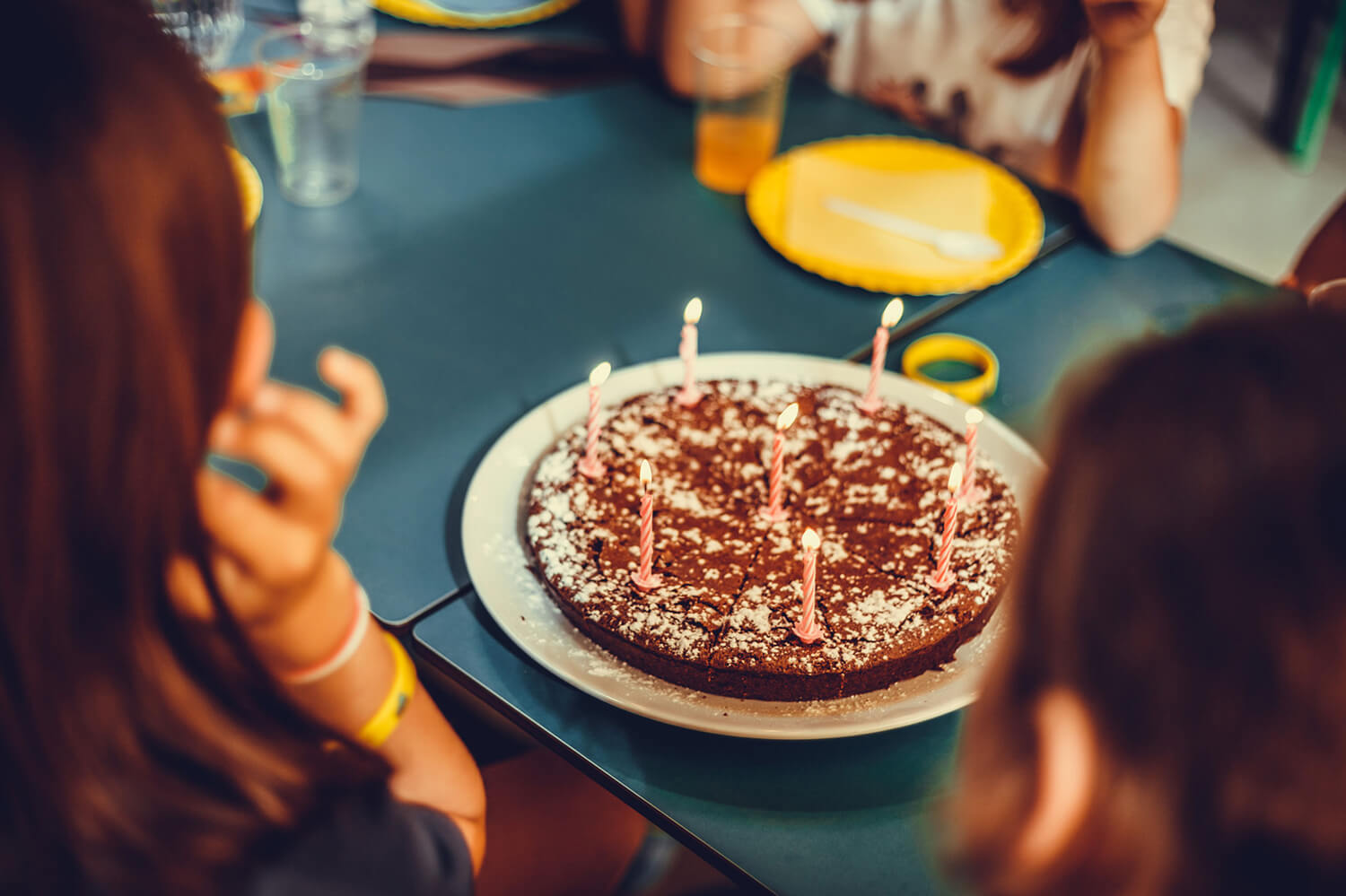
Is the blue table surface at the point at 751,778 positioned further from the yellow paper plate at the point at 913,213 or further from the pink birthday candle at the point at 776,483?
the yellow paper plate at the point at 913,213

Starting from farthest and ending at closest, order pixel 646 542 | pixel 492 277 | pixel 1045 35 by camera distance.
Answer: pixel 1045 35 → pixel 492 277 → pixel 646 542

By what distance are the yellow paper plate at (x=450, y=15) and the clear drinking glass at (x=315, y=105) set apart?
523mm

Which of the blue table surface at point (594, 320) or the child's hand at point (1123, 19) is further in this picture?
the child's hand at point (1123, 19)

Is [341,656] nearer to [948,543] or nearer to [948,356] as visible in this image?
[948,543]

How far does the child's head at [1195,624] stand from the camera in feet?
1.87

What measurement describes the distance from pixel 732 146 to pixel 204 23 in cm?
93

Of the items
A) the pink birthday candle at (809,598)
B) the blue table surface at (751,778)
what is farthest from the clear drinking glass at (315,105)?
the pink birthday candle at (809,598)

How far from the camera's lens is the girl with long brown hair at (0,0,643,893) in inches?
25.7

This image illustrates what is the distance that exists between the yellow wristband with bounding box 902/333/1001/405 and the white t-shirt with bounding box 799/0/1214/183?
0.87 metres

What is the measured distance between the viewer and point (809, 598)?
1.14m

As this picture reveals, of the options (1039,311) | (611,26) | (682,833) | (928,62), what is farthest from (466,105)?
(682,833)

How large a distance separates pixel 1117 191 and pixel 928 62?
2.52 ft

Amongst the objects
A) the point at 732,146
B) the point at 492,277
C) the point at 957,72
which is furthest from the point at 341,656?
the point at 957,72

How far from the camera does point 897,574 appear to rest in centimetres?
126
